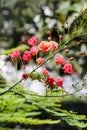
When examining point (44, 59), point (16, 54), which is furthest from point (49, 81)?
point (16, 54)

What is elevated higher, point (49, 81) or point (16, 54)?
point (16, 54)

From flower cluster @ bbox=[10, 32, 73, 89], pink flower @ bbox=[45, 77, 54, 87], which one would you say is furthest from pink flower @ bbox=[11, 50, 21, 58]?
pink flower @ bbox=[45, 77, 54, 87]

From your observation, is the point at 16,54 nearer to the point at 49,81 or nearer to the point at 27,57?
the point at 27,57

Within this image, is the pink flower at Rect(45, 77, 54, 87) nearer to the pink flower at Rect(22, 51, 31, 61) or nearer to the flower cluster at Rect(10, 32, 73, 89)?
the flower cluster at Rect(10, 32, 73, 89)

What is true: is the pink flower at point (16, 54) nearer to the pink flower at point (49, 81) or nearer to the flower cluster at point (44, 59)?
the flower cluster at point (44, 59)

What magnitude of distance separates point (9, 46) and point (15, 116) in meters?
3.68

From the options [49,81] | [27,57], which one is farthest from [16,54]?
[49,81]

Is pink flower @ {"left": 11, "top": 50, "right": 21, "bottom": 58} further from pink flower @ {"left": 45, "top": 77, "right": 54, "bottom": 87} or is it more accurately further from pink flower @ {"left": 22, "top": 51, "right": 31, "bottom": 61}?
pink flower @ {"left": 45, "top": 77, "right": 54, "bottom": 87}

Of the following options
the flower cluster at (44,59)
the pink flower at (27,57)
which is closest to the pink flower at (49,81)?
the flower cluster at (44,59)

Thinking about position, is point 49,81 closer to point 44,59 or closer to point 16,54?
point 44,59

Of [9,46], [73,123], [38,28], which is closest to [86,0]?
[38,28]

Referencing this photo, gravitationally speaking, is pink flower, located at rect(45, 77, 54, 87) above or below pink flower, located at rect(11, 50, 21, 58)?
below

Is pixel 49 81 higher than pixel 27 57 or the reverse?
the reverse

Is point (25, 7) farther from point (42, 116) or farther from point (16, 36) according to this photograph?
point (42, 116)
